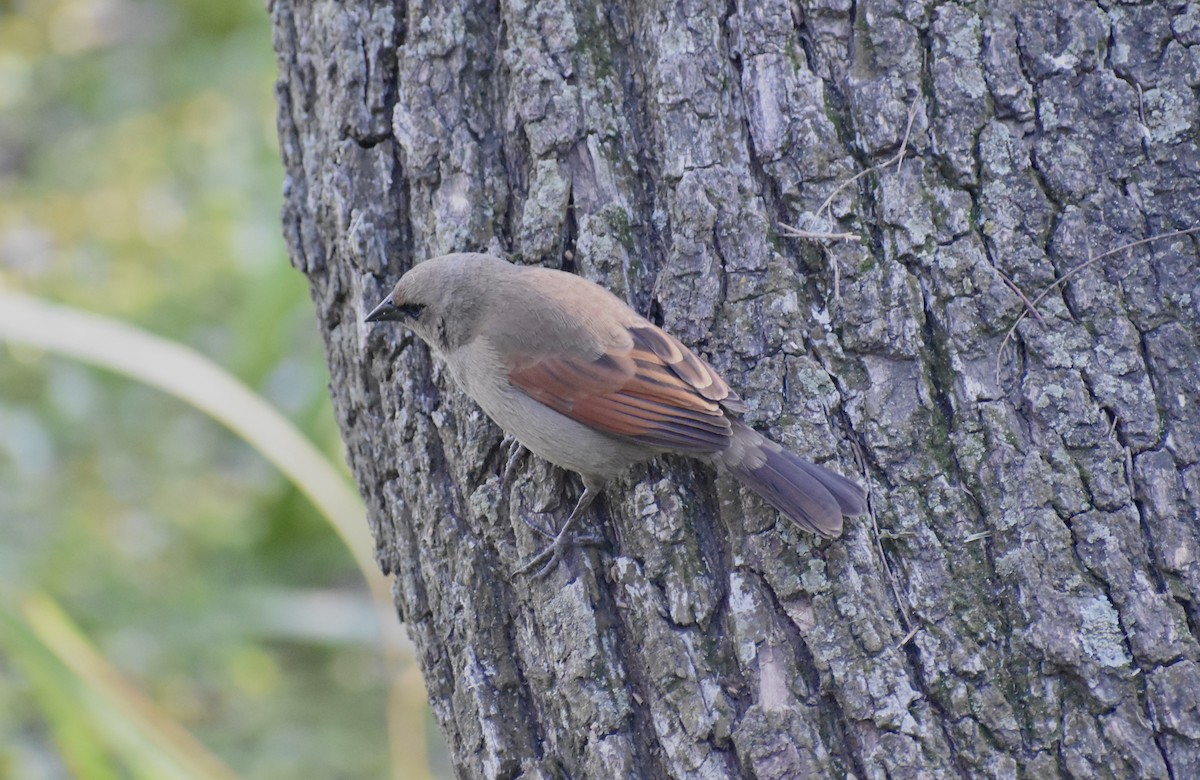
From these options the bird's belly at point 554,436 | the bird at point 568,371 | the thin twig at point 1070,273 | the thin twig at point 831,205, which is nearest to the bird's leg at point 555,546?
the bird at point 568,371

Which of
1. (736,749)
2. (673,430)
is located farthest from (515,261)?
(736,749)

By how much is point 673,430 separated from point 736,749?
2.79ft

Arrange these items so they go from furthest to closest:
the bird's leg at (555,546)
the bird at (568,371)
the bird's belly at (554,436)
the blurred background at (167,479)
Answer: the blurred background at (167,479) → the bird's belly at (554,436) → the bird at (568,371) → the bird's leg at (555,546)

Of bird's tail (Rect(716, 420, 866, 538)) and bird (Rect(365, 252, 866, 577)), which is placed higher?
bird (Rect(365, 252, 866, 577))

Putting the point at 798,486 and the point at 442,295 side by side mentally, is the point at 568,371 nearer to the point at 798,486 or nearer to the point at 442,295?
the point at 442,295

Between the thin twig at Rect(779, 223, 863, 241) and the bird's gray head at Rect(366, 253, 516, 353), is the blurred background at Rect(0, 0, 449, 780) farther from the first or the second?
the thin twig at Rect(779, 223, 863, 241)

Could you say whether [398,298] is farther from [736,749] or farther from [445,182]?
[736,749]

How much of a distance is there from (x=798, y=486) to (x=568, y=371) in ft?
3.23

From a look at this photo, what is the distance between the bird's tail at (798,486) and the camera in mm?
2332

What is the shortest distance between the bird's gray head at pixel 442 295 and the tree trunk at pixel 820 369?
6 cm

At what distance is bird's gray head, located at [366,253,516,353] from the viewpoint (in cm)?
294

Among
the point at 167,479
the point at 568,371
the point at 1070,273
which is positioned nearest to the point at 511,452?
the point at 568,371

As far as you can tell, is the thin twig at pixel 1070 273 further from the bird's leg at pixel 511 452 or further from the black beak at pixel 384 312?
the black beak at pixel 384 312

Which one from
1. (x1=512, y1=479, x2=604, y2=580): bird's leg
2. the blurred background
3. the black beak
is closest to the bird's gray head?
the black beak
